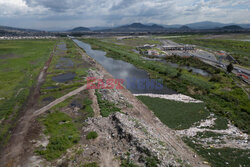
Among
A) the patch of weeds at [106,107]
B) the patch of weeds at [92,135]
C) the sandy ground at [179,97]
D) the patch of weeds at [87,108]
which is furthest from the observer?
the sandy ground at [179,97]

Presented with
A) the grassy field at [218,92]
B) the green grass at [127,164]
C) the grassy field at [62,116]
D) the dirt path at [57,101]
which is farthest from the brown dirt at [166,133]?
the dirt path at [57,101]

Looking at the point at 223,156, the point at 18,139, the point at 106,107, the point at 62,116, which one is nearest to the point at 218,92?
the point at 223,156

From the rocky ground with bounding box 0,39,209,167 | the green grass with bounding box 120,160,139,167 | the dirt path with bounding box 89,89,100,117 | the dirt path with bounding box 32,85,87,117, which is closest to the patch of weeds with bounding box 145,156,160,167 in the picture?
the rocky ground with bounding box 0,39,209,167

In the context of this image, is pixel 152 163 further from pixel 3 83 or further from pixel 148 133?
pixel 3 83

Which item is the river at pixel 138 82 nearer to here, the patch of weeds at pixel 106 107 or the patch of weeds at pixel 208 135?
the patch of weeds at pixel 106 107

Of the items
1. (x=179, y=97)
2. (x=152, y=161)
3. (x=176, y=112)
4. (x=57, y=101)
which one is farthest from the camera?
(x=179, y=97)

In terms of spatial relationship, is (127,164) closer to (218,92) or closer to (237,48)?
(218,92)
